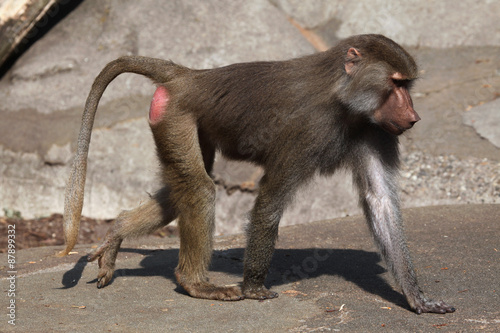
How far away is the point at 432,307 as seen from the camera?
384cm

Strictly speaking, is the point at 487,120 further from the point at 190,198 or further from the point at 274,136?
the point at 190,198

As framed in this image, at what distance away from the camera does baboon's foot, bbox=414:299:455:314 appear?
381cm

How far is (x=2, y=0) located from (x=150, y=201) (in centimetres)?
447

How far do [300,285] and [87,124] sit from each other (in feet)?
5.86

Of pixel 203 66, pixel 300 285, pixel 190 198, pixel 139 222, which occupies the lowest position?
pixel 300 285

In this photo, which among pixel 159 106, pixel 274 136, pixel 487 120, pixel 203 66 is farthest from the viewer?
pixel 203 66

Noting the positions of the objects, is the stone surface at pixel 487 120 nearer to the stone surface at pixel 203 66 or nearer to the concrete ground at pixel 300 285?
the stone surface at pixel 203 66

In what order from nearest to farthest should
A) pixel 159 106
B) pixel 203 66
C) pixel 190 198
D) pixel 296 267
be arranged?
1. pixel 190 198
2. pixel 159 106
3. pixel 296 267
4. pixel 203 66

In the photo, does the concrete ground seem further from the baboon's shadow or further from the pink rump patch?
the pink rump patch

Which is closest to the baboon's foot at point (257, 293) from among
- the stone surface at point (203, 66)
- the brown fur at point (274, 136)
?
the brown fur at point (274, 136)

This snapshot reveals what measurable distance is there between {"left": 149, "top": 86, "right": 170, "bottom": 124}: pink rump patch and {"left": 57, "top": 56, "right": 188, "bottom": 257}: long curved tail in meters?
0.13

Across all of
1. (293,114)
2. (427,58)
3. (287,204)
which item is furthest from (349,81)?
(427,58)

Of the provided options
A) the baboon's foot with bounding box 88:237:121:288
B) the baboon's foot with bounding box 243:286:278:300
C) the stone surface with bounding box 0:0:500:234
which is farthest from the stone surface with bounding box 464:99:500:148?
the baboon's foot with bounding box 88:237:121:288

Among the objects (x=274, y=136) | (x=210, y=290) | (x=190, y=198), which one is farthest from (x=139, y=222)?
(x=274, y=136)
